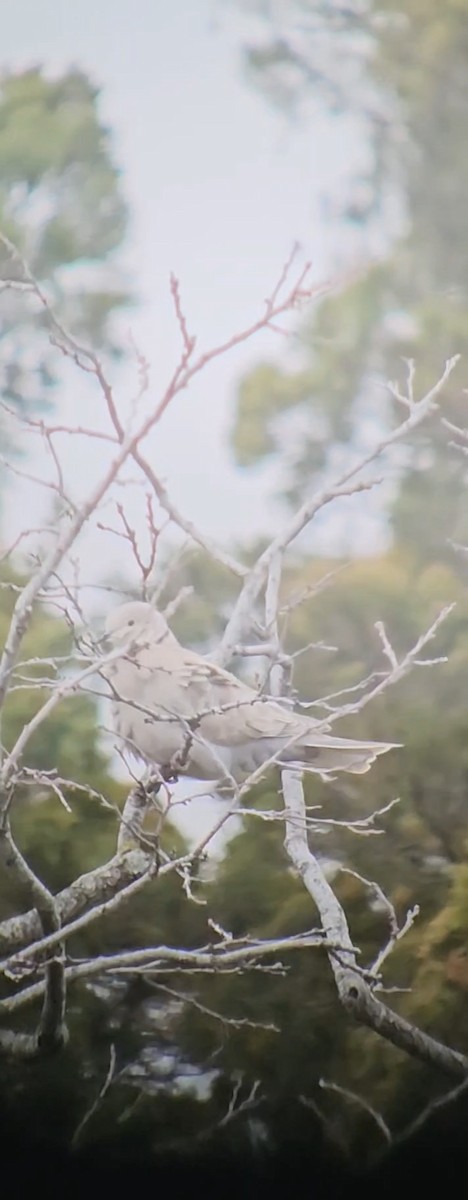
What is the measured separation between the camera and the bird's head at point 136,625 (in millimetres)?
1970

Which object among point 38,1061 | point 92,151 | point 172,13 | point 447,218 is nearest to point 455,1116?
point 38,1061

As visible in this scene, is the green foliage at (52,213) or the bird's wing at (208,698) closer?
the bird's wing at (208,698)

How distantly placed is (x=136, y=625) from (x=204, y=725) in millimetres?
169

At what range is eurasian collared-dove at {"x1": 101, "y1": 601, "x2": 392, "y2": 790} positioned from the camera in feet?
6.32

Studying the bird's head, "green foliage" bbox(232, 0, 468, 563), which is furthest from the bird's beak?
"green foliage" bbox(232, 0, 468, 563)

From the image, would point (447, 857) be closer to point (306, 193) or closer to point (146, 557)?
point (146, 557)

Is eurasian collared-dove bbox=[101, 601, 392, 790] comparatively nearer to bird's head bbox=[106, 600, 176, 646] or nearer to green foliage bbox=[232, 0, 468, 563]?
bird's head bbox=[106, 600, 176, 646]

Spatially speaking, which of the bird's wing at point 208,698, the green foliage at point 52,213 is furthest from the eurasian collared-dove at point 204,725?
the green foliage at point 52,213

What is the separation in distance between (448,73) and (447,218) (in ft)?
0.70

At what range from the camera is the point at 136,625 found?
1979mm

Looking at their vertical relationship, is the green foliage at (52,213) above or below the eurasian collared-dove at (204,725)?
above

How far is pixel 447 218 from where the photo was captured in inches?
87.3

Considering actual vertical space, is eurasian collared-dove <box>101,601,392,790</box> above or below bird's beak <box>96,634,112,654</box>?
below

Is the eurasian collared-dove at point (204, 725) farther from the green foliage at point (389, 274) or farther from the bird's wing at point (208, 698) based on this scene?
the green foliage at point (389, 274)
